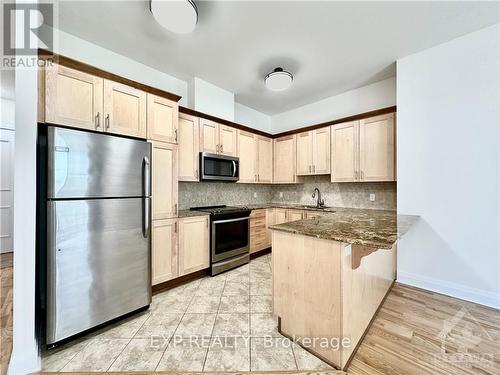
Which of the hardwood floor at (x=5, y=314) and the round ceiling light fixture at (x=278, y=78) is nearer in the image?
the hardwood floor at (x=5, y=314)

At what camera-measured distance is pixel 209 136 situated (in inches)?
127

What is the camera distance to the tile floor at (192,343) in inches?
56.8

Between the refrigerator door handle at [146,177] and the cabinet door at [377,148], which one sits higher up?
the cabinet door at [377,148]

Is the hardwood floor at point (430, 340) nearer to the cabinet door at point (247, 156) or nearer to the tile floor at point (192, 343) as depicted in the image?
the tile floor at point (192, 343)

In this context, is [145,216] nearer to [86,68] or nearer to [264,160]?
[86,68]

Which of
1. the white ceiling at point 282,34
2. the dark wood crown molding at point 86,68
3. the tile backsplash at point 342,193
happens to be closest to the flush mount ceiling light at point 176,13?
the white ceiling at point 282,34

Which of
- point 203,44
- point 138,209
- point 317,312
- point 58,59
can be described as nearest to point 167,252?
point 138,209

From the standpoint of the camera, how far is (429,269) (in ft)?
8.11

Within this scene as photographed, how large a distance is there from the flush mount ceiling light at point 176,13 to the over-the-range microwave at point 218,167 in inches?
60.5

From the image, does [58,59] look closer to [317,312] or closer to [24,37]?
[24,37]

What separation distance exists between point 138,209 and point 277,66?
100 inches

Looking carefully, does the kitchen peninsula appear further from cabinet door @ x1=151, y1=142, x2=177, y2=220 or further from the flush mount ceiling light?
the flush mount ceiling light

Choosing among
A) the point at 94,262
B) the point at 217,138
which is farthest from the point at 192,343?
the point at 217,138

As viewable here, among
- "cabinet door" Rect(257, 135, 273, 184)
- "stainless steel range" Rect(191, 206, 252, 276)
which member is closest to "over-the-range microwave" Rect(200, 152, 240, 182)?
"stainless steel range" Rect(191, 206, 252, 276)
